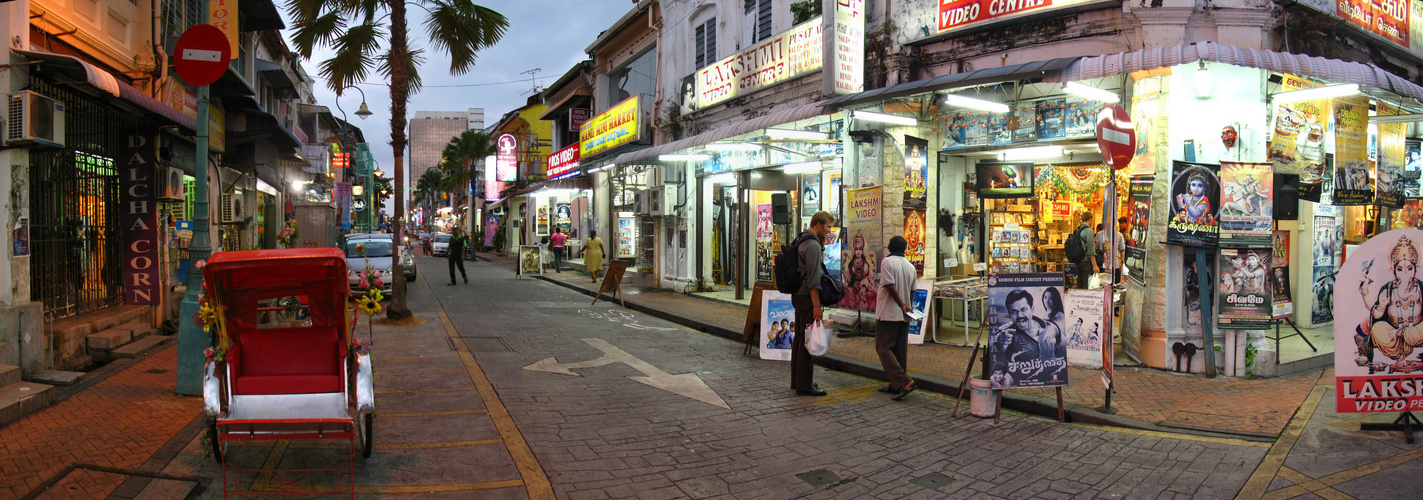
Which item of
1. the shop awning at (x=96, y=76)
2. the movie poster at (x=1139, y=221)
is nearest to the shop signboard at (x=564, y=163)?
the shop awning at (x=96, y=76)

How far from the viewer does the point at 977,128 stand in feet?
35.3

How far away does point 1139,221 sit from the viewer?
8.60 m

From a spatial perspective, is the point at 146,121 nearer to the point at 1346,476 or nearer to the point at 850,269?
the point at 850,269

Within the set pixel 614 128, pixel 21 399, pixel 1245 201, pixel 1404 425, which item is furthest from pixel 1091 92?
pixel 614 128

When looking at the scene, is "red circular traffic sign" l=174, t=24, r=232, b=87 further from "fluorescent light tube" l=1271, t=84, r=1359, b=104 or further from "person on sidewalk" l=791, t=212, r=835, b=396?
"fluorescent light tube" l=1271, t=84, r=1359, b=104

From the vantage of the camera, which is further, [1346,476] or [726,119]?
[726,119]

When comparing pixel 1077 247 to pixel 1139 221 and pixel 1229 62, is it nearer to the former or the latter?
pixel 1139 221

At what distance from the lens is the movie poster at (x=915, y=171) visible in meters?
10.8

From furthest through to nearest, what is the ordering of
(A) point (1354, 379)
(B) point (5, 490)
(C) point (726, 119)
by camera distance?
(C) point (726, 119) < (A) point (1354, 379) < (B) point (5, 490)

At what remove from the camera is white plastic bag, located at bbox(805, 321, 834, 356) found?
7332mm

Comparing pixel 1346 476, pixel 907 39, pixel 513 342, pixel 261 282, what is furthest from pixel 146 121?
pixel 1346 476

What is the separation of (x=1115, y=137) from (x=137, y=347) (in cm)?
1109

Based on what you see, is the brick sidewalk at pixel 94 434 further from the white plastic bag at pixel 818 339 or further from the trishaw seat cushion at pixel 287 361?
the white plastic bag at pixel 818 339

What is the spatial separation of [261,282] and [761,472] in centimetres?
370
